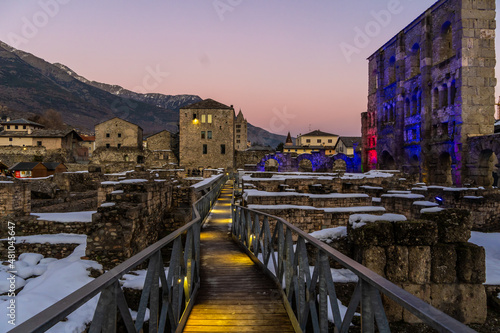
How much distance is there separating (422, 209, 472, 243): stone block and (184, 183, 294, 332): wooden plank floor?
9.80 feet

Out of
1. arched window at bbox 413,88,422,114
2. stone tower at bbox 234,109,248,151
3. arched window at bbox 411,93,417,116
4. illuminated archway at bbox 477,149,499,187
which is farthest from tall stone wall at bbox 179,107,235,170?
stone tower at bbox 234,109,248,151

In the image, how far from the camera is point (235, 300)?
423 cm

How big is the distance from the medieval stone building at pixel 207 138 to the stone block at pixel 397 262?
44177 millimetres

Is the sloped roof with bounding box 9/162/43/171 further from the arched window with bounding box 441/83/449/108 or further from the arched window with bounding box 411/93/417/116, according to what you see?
the arched window with bounding box 441/83/449/108

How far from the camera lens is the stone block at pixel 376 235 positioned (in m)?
4.38

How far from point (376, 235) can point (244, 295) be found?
2.35 meters

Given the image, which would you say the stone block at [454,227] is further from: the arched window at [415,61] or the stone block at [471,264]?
the arched window at [415,61]

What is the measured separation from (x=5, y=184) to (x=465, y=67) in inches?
1443

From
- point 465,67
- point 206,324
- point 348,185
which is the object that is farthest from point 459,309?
point 465,67

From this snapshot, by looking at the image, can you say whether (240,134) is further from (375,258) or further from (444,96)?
(375,258)

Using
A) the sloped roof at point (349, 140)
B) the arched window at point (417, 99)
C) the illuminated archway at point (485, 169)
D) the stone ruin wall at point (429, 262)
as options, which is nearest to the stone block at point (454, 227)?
the stone ruin wall at point (429, 262)

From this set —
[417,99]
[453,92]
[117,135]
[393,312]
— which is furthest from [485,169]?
[117,135]

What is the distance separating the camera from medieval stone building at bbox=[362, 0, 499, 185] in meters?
26.2

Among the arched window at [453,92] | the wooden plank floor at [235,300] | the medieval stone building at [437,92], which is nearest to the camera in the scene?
the wooden plank floor at [235,300]
